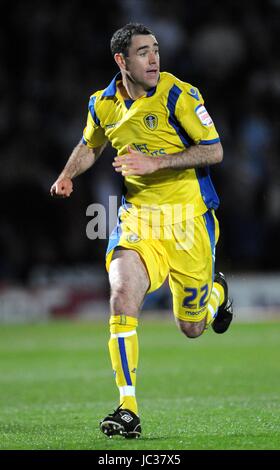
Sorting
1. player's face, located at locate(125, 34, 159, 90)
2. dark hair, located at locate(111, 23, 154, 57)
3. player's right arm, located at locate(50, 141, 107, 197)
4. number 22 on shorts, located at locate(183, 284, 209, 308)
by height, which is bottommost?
number 22 on shorts, located at locate(183, 284, 209, 308)

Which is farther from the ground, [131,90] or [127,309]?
[131,90]

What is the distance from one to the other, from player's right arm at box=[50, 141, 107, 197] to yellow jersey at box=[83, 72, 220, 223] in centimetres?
21

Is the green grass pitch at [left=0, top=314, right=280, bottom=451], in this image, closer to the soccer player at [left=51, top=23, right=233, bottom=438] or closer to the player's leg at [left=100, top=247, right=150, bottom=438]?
the player's leg at [left=100, top=247, right=150, bottom=438]

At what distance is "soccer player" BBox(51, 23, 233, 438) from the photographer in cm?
590

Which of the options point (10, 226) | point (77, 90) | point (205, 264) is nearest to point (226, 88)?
point (77, 90)

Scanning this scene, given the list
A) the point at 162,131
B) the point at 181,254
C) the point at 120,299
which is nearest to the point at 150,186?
the point at 162,131

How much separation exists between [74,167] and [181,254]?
98 cm

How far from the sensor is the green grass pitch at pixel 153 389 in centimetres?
578

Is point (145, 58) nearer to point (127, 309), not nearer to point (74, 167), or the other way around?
point (74, 167)

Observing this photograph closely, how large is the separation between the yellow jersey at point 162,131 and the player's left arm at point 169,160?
72 millimetres

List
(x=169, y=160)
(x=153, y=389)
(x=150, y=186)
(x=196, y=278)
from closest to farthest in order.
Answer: (x=169, y=160), (x=150, y=186), (x=196, y=278), (x=153, y=389)

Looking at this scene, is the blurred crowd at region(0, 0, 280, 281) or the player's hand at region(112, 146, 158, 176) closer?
the player's hand at region(112, 146, 158, 176)

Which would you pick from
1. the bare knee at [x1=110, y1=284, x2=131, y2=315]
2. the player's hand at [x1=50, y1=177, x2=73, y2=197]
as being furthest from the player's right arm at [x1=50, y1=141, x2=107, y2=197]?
the bare knee at [x1=110, y1=284, x2=131, y2=315]

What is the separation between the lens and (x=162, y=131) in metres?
6.36
